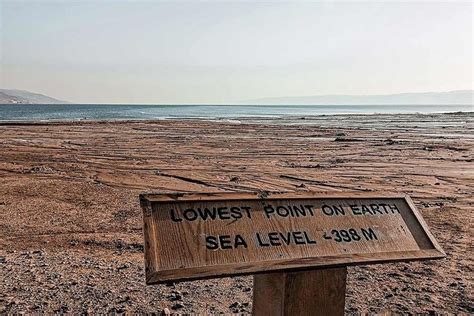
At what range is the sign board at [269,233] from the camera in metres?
2.35

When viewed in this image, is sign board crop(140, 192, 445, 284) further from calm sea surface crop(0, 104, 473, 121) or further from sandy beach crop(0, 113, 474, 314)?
calm sea surface crop(0, 104, 473, 121)

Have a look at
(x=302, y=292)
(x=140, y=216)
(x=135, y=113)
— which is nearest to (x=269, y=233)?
(x=302, y=292)

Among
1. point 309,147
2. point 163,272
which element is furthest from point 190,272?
point 309,147

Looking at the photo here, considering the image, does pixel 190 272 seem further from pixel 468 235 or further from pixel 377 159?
pixel 377 159

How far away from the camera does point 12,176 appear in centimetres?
1030

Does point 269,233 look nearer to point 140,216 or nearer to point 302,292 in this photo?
point 302,292

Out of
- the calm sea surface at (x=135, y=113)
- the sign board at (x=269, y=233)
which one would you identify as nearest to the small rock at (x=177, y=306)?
the sign board at (x=269, y=233)

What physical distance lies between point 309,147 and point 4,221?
13.1 m

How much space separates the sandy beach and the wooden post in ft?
4.51

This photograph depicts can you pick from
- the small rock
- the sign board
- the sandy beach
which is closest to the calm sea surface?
the sandy beach

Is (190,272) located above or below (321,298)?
above

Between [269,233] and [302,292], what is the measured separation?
390 mm

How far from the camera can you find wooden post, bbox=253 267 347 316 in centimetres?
257

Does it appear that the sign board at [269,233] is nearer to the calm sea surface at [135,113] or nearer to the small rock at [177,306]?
the small rock at [177,306]
